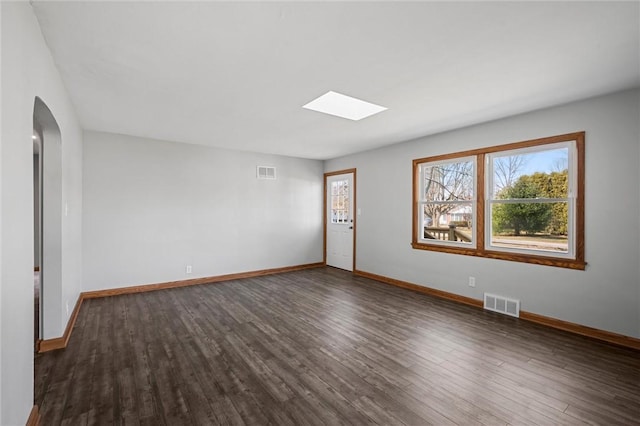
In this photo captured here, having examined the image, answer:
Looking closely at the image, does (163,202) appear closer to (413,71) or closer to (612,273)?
(413,71)

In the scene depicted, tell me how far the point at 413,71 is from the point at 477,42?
54 cm

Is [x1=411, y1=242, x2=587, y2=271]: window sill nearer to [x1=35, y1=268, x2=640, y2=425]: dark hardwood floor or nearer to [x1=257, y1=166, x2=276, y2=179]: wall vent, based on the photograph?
[x1=35, y1=268, x2=640, y2=425]: dark hardwood floor

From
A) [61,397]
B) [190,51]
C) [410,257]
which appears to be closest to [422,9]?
[190,51]

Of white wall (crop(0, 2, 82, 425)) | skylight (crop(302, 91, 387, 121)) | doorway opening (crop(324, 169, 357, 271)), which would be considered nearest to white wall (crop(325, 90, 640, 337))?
skylight (crop(302, 91, 387, 121))

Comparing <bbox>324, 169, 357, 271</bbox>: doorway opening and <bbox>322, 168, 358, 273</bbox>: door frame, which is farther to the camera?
<bbox>324, 169, 357, 271</bbox>: doorway opening

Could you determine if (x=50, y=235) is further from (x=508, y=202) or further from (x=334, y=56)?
(x=508, y=202)

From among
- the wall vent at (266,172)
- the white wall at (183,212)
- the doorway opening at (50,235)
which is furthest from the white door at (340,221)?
the doorway opening at (50,235)

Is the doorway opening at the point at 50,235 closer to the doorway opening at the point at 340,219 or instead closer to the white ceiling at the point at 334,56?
the white ceiling at the point at 334,56

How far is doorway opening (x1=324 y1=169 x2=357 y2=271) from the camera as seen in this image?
20.7 ft

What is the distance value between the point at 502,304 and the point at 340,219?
11.9 ft

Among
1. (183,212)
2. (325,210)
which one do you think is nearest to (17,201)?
(183,212)

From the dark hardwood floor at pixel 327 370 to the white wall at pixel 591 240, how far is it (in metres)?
0.35

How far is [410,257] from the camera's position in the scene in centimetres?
502

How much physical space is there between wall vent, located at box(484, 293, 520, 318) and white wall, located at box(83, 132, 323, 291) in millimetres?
3835
